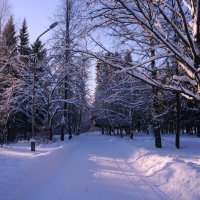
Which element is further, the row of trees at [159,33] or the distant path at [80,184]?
the distant path at [80,184]

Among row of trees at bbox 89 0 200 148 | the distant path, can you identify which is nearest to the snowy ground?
the distant path

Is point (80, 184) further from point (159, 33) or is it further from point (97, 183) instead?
point (159, 33)

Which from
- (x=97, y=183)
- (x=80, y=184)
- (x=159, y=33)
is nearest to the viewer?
(x=159, y=33)

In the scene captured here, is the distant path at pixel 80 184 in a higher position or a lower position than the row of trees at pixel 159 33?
lower

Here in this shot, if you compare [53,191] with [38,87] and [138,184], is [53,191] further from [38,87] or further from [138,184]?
[38,87]

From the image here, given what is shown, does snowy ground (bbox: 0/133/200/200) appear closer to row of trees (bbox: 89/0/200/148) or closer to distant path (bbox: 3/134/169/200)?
distant path (bbox: 3/134/169/200)

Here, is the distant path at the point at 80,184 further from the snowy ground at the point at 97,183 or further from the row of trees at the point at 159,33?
the row of trees at the point at 159,33

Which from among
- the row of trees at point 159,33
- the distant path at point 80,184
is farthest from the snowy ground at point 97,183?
the row of trees at point 159,33

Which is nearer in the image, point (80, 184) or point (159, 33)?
point (159, 33)

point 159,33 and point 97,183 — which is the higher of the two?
point 159,33

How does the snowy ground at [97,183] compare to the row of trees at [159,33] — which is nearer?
the row of trees at [159,33]

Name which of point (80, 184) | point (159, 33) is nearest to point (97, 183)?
point (80, 184)

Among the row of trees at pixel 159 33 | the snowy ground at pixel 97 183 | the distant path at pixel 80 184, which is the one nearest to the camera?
the row of trees at pixel 159 33

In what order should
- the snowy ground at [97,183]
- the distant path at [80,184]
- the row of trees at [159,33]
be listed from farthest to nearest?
the distant path at [80,184], the snowy ground at [97,183], the row of trees at [159,33]
